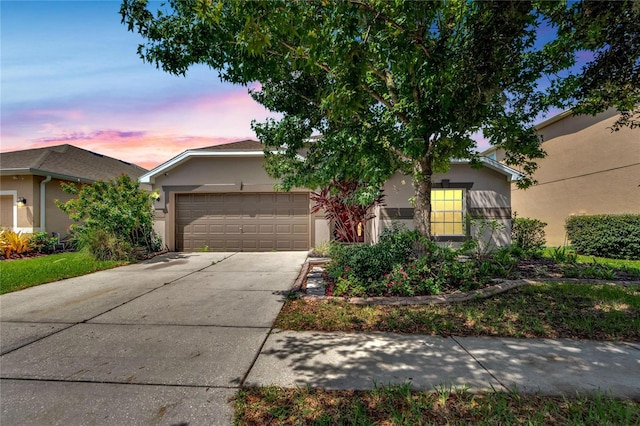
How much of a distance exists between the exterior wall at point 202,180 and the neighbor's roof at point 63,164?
4.70 m

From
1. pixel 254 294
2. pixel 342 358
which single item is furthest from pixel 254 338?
pixel 254 294

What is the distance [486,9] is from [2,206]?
687 inches

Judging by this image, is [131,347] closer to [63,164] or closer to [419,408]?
[419,408]

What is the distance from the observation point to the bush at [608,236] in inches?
396

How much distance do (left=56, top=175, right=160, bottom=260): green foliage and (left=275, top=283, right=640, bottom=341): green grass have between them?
745 cm

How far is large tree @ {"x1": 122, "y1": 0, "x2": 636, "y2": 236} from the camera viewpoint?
3762 mm

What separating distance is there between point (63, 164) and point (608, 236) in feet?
75.3

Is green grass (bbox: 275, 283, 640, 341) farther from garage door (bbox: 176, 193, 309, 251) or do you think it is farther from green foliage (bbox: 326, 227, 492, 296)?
garage door (bbox: 176, 193, 309, 251)

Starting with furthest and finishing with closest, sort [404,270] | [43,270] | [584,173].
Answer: [584,173] → [43,270] → [404,270]

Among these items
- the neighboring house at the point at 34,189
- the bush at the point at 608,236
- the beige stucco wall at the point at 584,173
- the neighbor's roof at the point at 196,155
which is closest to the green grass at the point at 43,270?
the neighboring house at the point at 34,189

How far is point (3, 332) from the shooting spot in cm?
411

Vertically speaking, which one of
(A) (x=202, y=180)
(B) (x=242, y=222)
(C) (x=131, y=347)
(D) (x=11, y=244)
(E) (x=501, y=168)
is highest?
(E) (x=501, y=168)

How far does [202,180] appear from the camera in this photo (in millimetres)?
11938

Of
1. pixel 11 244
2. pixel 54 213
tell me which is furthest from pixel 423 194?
pixel 54 213
